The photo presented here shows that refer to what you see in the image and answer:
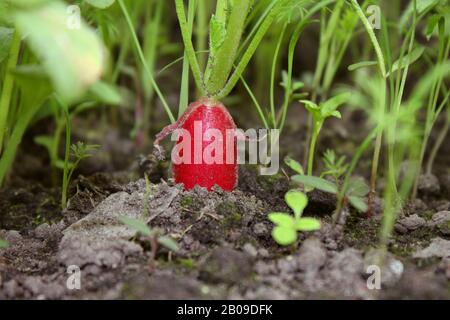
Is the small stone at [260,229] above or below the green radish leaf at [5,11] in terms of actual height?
below

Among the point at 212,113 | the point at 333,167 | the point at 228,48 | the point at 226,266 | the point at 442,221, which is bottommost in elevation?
the point at 226,266

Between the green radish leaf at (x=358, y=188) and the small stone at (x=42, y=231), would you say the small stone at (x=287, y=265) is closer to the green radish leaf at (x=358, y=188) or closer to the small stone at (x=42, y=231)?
the green radish leaf at (x=358, y=188)

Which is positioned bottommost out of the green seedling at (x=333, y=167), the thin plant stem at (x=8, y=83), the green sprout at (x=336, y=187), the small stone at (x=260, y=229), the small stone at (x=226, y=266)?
the small stone at (x=226, y=266)

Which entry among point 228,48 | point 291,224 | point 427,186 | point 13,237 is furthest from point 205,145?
point 427,186

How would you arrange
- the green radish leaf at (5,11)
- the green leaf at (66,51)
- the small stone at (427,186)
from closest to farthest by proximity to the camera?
the green leaf at (66,51) < the green radish leaf at (5,11) < the small stone at (427,186)

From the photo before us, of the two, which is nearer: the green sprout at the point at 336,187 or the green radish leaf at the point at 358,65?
the green sprout at the point at 336,187

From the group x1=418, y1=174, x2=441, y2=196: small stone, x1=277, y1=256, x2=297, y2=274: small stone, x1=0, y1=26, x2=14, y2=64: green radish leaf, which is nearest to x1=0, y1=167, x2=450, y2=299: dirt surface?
x1=277, y1=256, x2=297, y2=274: small stone

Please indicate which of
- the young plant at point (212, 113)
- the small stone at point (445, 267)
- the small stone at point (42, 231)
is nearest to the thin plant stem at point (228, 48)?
the young plant at point (212, 113)

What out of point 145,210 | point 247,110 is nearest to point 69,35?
point 145,210

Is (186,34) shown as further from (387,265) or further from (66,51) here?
(387,265)
